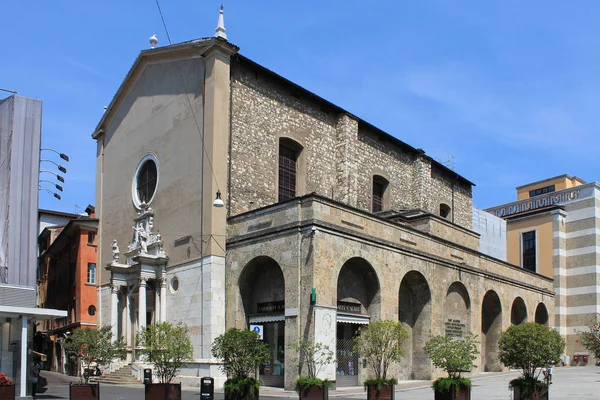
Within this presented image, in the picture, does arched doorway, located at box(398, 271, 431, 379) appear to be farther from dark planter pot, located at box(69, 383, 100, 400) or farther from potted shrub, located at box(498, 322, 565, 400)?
dark planter pot, located at box(69, 383, 100, 400)

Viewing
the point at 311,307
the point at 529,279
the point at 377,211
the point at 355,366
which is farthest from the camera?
the point at 529,279

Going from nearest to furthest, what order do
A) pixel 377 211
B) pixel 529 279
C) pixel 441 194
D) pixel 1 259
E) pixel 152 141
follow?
pixel 1 259 → pixel 152 141 → pixel 377 211 → pixel 529 279 → pixel 441 194

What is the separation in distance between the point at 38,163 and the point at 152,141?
1025 centimetres

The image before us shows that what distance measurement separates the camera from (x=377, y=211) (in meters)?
38.4

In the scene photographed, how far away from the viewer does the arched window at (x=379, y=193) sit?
3881cm

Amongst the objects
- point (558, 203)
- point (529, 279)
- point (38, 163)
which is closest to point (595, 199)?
point (558, 203)

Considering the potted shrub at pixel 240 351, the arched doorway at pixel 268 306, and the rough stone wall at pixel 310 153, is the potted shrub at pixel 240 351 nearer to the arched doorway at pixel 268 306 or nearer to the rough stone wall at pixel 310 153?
the arched doorway at pixel 268 306

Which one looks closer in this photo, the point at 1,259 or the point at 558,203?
the point at 1,259

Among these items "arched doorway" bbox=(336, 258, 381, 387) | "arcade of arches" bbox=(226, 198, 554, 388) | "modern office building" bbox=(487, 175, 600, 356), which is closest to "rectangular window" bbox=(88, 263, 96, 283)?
"arcade of arches" bbox=(226, 198, 554, 388)

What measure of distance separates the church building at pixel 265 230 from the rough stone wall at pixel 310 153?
0.26 ft

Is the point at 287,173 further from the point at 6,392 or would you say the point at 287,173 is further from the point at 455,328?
the point at 6,392

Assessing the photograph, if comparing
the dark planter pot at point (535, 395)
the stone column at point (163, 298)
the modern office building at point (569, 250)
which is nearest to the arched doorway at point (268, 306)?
the stone column at point (163, 298)

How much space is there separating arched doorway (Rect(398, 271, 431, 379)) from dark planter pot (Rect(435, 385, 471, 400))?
11.0 meters

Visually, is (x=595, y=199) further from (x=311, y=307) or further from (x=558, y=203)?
(x=311, y=307)
